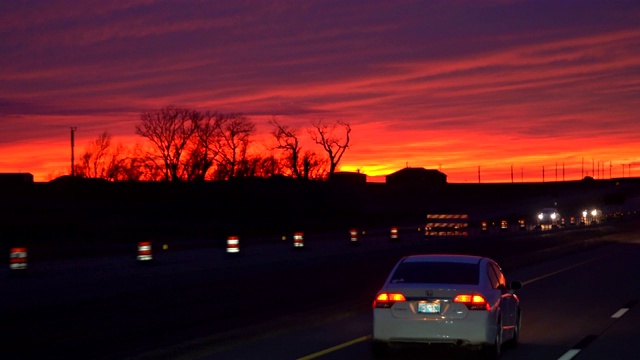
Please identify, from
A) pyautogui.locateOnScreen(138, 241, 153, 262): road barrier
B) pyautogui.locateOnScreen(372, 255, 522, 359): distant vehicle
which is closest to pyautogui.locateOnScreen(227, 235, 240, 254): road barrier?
pyautogui.locateOnScreen(138, 241, 153, 262): road barrier

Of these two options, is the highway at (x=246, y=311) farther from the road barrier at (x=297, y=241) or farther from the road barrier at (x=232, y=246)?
the road barrier at (x=297, y=241)

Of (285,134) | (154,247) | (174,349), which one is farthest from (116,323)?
(285,134)

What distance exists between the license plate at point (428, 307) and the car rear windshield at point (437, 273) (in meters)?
0.43

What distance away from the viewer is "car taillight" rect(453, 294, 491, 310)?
13695 millimetres

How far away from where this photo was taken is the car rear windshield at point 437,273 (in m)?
14.2

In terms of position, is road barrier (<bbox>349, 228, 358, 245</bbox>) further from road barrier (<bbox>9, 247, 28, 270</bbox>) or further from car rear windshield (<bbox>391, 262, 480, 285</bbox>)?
car rear windshield (<bbox>391, 262, 480, 285</bbox>)

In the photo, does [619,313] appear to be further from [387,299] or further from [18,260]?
[18,260]

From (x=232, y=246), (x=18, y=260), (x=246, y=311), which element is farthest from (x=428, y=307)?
(x=232, y=246)

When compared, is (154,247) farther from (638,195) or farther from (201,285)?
(638,195)

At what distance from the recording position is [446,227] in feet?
208

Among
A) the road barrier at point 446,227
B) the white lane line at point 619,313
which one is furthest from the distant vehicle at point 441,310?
the road barrier at point 446,227

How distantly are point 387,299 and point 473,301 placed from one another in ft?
3.71

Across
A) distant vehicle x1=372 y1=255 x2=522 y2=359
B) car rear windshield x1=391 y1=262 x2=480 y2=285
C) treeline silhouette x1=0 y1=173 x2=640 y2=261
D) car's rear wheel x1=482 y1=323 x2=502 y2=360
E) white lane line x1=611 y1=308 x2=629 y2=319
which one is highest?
treeline silhouette x1=0 y1=173 x2=640 y2=261

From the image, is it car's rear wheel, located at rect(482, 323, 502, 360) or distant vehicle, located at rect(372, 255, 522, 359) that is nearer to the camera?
distant vehicle, located at rect(372, 255, 522, 359)
